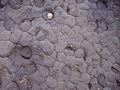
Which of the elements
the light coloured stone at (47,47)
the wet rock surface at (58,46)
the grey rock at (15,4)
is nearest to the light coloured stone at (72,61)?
the wet rock surface at (58,46)

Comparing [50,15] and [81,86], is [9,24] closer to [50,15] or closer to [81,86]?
[50,15]

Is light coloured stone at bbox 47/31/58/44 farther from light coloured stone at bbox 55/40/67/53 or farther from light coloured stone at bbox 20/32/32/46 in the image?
light coloured stone at bbox 20/32/32/46

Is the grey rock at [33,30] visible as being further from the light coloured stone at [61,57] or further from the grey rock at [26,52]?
the light coloured stone at [61,57]

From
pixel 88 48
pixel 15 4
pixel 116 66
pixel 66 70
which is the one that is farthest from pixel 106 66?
pixel 15 4

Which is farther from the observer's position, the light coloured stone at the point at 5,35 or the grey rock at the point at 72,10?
the grey rock at the point at 72,10

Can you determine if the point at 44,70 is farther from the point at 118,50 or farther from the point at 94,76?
the point at 118,50

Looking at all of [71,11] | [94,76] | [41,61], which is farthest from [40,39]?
[94,76]

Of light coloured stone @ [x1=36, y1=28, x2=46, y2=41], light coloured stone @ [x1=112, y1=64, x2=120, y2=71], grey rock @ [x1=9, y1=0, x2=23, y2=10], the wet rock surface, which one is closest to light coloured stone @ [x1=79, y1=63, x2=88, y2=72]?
the wet rock surface
